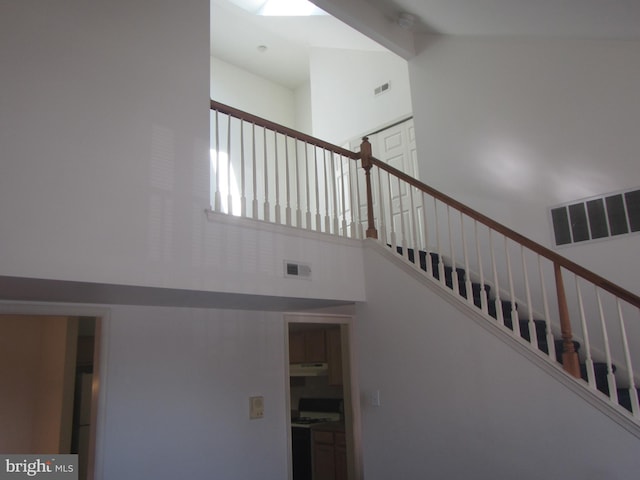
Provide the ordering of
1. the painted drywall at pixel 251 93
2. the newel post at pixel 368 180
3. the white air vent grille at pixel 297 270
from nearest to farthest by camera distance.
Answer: the white air vent grille at pixel 297 270, the newel post at pixel 368 180, the painted drywall at pixel 251 93

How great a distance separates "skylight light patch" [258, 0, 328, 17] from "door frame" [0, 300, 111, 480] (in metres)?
4.33

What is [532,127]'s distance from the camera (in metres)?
4.59

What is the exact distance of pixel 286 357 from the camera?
4504 mm

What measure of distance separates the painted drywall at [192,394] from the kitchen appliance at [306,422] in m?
1.79

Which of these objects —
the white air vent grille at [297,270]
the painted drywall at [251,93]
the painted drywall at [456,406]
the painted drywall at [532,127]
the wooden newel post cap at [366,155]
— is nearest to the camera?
the painted drywall at [456,406]

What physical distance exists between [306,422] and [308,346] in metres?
0.91

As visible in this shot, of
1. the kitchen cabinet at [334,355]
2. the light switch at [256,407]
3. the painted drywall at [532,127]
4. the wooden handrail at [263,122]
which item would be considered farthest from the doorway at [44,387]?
the painted drywall at [532,127]

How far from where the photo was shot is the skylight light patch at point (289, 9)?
6.19m

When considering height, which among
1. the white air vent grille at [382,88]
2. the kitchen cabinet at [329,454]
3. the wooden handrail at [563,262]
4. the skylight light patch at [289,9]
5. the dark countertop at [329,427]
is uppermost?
the skylight light patch at [289,9]

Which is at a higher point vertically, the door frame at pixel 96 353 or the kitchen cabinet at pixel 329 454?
the door frame at pixel 96 353

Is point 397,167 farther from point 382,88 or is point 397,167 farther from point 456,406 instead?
point 456,406

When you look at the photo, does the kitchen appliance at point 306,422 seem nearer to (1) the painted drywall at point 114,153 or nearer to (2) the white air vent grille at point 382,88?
(1) the painted drywall at point 114,153

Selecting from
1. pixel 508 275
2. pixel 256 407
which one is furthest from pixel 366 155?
pixel 256 407

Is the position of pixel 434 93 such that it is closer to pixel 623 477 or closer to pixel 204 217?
pixel 204 217
